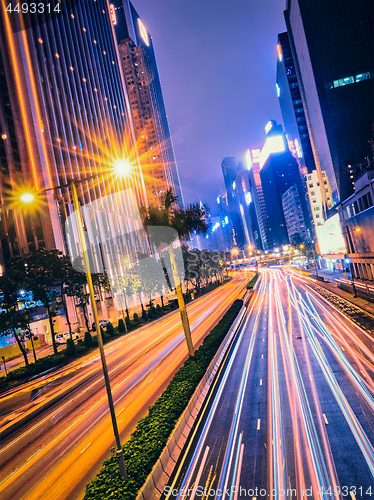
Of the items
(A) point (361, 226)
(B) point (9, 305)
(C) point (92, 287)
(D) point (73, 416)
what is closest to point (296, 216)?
(A) point (361, 226)

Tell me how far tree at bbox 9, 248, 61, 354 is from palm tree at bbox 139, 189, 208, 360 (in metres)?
18.8

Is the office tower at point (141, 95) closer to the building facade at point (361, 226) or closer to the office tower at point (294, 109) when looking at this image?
the office tower at point (294, 109)

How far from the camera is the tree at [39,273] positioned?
1305 inches

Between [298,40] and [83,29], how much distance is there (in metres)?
83.7

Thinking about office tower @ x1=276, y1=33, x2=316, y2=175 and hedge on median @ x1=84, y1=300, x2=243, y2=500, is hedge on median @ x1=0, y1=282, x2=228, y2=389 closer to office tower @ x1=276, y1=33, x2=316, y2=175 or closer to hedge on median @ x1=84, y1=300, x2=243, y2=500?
hedge on median @ x1=84, y1=300, x2=243, y2=500

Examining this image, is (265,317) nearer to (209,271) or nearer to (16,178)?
(16,178)

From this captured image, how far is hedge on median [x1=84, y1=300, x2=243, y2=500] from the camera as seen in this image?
9.16 meters

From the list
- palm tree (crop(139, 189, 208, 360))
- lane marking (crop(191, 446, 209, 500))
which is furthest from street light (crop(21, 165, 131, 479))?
palm tree (crop(139, 189, 208, 360))

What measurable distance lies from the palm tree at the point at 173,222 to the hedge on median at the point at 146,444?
4.67 meters

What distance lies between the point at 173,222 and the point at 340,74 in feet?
379

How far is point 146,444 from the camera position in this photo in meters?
11.3

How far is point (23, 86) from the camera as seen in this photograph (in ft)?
189

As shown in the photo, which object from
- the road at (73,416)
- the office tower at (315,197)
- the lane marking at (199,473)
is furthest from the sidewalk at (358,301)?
the office tower at (315,197)

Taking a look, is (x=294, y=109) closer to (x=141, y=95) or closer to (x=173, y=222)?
(x=141, y=95)
